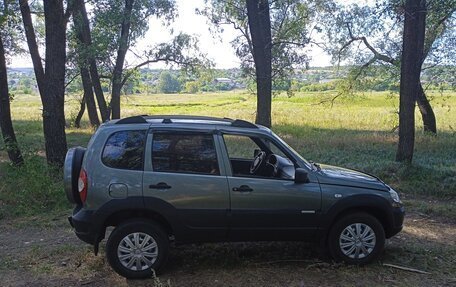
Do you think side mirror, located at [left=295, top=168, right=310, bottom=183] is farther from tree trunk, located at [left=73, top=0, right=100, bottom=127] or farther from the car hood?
tree trunk, located at [left=73, top=0, right=100, bottom=127]

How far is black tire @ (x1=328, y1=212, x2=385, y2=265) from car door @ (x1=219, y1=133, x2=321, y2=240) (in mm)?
291

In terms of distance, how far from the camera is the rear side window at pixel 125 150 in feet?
17.9

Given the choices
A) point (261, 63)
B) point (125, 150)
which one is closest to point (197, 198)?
point (125, 150)


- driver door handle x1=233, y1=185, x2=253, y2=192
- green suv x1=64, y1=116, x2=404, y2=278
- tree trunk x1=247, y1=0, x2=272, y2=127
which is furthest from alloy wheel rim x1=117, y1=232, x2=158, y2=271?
tree trunk x1=247, y1=0, x2=272, y2=127

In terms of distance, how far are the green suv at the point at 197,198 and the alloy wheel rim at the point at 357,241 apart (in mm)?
12

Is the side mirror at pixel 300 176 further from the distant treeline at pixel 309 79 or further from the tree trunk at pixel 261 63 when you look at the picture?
the distant treeline at pixel 309 79

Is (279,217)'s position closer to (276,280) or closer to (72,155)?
(276,280)

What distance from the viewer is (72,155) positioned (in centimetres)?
574

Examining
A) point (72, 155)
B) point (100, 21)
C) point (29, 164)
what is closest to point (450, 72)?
point (100, 21)

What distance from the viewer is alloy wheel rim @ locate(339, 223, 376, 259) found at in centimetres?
579

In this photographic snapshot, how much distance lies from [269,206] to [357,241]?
3.94 feet

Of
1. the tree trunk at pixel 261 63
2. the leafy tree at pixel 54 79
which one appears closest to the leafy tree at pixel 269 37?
the tree trunk at pixel 261 63

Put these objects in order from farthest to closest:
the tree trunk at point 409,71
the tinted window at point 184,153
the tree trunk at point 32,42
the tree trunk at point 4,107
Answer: the tree trunk at point 32,42
the tree trunk at point 4,107
the tree trunk at point 409,71
the tinted window at point 184,153

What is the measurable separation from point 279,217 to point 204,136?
4.31ft
